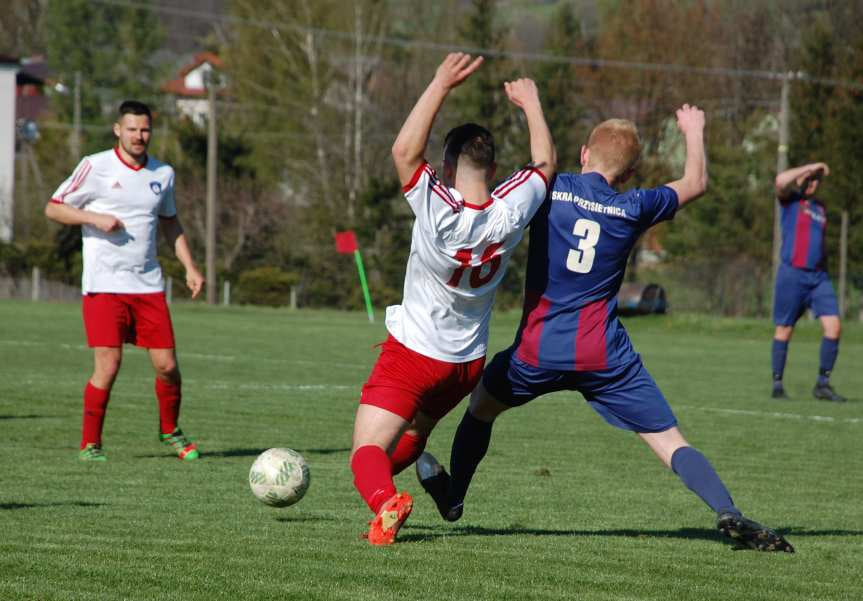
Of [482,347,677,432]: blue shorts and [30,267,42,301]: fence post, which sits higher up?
[482,347,677,432]: blue shorts

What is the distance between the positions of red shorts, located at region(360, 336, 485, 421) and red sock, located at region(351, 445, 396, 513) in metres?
0.21

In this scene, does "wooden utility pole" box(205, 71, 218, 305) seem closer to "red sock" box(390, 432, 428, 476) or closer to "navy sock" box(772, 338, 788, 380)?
"navy sock" box(772, 338, 788, 380)

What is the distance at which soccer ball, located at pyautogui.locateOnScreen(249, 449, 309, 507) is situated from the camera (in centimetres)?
659

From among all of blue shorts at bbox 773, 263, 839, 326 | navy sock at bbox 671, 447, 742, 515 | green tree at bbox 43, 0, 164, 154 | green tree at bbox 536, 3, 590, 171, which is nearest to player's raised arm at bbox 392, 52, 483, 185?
navy sock at bbox 671, 447, 742, 515

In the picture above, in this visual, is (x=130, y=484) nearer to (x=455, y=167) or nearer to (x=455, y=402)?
(x=455, y=402)

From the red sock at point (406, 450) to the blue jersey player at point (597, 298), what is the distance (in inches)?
19.0

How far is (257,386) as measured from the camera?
51.2ft

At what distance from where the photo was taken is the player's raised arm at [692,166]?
6449 mm

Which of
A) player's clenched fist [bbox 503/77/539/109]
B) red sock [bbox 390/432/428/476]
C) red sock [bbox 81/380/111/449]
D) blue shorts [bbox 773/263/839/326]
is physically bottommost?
red sock [bbox 81/380/111/449]

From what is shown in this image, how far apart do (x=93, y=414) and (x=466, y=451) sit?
3619mm

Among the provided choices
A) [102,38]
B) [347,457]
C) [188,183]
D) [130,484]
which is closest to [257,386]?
[347,457]

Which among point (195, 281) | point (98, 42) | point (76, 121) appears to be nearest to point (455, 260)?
point (195, 281)

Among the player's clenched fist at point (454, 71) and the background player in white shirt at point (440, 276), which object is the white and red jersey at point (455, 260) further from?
the player's clenched fist at point (454, 71)

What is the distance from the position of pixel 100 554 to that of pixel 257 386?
10.1 metres
